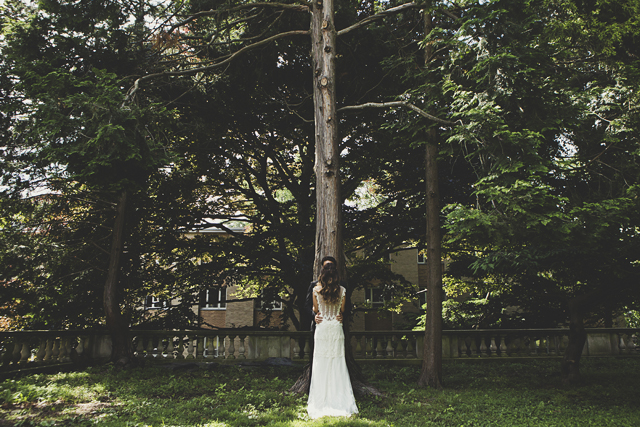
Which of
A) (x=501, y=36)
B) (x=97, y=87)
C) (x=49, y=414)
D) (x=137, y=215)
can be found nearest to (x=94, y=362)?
(x=137, y=215)

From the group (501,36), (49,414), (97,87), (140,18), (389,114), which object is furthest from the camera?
(389,114)

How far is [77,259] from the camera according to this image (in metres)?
10.8

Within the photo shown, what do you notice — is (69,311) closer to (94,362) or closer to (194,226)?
(94,362)

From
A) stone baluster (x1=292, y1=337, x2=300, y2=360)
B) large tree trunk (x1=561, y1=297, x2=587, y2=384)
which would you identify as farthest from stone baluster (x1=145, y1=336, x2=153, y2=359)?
large tree trunk (x1=561, y1=297, x2=587, y2=384)

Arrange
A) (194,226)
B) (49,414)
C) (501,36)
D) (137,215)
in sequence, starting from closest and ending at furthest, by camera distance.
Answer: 1. (49,414)
2. (501,36)
3. (137,215)
4. (194,226)

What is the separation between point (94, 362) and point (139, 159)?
20.0ft

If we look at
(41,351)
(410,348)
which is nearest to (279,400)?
(410,348)

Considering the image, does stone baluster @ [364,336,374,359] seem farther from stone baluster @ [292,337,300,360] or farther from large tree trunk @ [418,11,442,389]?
large tree trunk @ [418,11,442,389]

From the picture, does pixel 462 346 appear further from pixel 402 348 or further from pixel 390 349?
pixel 390 349

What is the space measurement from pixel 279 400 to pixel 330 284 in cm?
211

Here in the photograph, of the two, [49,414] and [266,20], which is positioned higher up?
[266,20]

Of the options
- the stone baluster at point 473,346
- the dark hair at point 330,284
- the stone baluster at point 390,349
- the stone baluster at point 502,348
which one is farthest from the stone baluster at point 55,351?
the stone baluster at point 502,348

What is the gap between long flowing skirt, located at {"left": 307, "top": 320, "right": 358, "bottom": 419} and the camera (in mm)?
6244

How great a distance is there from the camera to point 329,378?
21.3 ft
